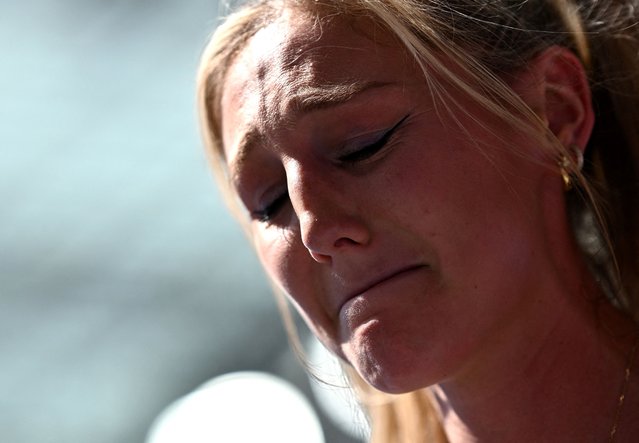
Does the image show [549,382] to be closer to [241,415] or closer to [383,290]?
[383,290]

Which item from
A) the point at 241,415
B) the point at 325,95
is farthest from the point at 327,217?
the point at 241,415

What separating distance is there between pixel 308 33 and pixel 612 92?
0.52 metres

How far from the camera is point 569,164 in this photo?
1.48m

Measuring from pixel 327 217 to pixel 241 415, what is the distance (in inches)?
93.8

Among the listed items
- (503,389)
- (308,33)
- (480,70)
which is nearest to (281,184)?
(308,33)

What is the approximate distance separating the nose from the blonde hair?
21 cm

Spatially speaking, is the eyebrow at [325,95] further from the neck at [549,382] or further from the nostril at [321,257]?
the neck at [549,382]

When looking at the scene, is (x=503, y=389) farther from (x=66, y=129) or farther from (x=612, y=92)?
(x=66, y=129)

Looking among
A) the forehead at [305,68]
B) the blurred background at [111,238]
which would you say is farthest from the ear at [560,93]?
the blurred background at [111,238]

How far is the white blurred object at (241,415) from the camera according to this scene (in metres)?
3.48

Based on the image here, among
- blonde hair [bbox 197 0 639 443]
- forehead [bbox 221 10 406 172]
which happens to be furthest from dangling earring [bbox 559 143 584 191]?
forehead [bbox 221 10 406 172]

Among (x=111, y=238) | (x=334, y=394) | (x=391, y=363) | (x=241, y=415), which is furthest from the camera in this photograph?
(x=111, y=238)

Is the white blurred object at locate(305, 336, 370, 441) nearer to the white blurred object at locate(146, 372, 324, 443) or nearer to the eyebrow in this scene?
the white blurred object at locate(146, 372, 324, 443)

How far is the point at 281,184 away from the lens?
1462 mm
